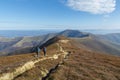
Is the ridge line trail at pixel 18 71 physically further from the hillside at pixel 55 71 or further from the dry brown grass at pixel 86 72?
the dry brown grass at pixel 86 72

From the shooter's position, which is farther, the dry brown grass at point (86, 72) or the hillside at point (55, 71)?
the dry brown grass at point (86, 72)

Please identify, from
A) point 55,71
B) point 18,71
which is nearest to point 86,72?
point 55,71

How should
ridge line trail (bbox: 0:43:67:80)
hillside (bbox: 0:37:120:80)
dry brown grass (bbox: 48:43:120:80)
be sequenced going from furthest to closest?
dry brown grass (bbox: 48:43:120:80) < hillside (bbox: 0:37:120:80) < ridge line trail (bbox: 0:43:67:80)

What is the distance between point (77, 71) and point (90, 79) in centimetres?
740

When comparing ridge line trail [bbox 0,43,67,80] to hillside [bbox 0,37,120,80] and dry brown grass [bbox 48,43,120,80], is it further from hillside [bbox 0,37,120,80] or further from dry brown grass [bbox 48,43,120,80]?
dry brown grass [bbox 48,43,120,80]

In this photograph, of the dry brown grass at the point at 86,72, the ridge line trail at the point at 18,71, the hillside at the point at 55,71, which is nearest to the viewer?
the ridge line trail at the point at 18,71

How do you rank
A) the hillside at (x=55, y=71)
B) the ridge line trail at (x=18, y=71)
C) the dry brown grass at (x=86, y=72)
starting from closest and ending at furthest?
the ridge line trail at (x=18, y=71) → the hillside at (x=55, y=71) → the dry brown grass at (x=86, y=72)

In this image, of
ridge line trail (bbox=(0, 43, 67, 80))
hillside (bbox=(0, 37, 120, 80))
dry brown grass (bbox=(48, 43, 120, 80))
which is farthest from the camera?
dry brown grass (bbox=(48, 43, 120, 80))

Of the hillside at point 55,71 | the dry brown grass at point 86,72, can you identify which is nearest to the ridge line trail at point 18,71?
the hillside at point 55,71

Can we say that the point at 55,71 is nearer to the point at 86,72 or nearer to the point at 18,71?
the point at 86,72

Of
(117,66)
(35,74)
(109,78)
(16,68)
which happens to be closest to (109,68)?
(117,66)

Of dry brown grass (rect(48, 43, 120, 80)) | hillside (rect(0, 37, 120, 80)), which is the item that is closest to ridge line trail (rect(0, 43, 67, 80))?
hillside (rect(0, 37, 120, 80))

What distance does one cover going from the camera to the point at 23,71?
58844 mm

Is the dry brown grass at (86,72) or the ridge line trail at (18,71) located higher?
the ridge line trail at (18,71)
